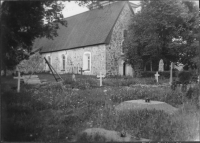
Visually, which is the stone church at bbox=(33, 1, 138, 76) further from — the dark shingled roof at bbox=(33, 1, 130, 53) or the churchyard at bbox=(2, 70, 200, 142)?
the churchyard at bbox=(2, 70, 200, 142)

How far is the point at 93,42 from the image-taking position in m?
2.92

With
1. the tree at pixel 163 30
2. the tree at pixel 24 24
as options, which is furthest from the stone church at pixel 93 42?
the tree at pixel 163 30

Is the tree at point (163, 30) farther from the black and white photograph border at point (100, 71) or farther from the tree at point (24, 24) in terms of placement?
the tree at point (24, 24)

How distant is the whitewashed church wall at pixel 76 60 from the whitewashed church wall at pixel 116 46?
128 mm

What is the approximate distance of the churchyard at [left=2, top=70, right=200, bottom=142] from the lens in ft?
8.02

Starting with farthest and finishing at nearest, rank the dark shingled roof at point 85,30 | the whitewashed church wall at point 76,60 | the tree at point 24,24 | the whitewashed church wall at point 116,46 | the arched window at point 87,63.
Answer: the whitewashed church wall at point 116,46 → the arched window at point 87,63 → the whitewashed church wall at point 76,60 → the dark shingled roof at point 85,30 → the tree at point 24,24

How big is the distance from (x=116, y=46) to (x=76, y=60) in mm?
763

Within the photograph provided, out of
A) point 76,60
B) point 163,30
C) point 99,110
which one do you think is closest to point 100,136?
point 99,110

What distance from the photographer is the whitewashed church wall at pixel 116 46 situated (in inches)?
118

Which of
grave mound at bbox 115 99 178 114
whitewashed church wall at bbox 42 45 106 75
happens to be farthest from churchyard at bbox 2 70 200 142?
whitewashed church wall at bbox 42 45 106 75

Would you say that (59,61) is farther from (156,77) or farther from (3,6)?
(156,77)

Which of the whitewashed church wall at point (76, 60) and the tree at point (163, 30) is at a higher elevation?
the tree at point (163, 30)

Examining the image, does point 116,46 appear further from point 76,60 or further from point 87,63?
point 76,60

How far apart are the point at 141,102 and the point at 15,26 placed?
2.24 meters
